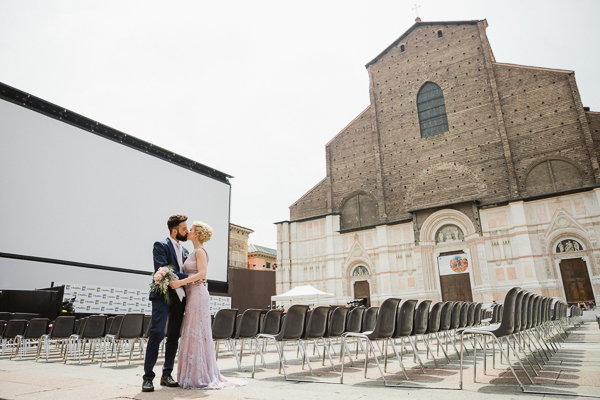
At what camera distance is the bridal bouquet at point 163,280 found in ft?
11.5

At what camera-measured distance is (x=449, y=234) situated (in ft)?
65.8

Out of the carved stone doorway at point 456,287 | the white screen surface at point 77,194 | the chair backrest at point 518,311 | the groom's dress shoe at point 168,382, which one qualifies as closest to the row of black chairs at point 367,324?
the chair backrest at point 518,311

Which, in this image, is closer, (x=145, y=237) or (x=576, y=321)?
(x=576, y=321)

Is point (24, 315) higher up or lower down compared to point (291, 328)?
higher up

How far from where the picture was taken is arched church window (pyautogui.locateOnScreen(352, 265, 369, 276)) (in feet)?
73.3

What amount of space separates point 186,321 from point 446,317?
13.1ft

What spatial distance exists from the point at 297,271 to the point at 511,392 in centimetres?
2152

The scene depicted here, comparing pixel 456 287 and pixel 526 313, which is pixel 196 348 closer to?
pixel 526 313

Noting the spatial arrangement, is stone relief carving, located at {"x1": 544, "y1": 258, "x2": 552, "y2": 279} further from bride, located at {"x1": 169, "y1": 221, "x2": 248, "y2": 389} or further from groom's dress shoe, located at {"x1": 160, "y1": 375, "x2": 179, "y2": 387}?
groom's dress shoe, located at {"x1": 160, "y1": 375, "x2": 179, "y2": 387}

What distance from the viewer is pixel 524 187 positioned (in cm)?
1848

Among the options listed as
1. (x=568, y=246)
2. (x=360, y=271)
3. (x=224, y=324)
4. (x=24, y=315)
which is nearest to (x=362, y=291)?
(x=360, y=271)

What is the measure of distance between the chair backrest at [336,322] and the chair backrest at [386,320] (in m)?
1.06

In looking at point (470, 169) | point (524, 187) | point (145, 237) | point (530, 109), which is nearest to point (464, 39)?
point (530, 109)

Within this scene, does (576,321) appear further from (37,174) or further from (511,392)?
(37,174)
